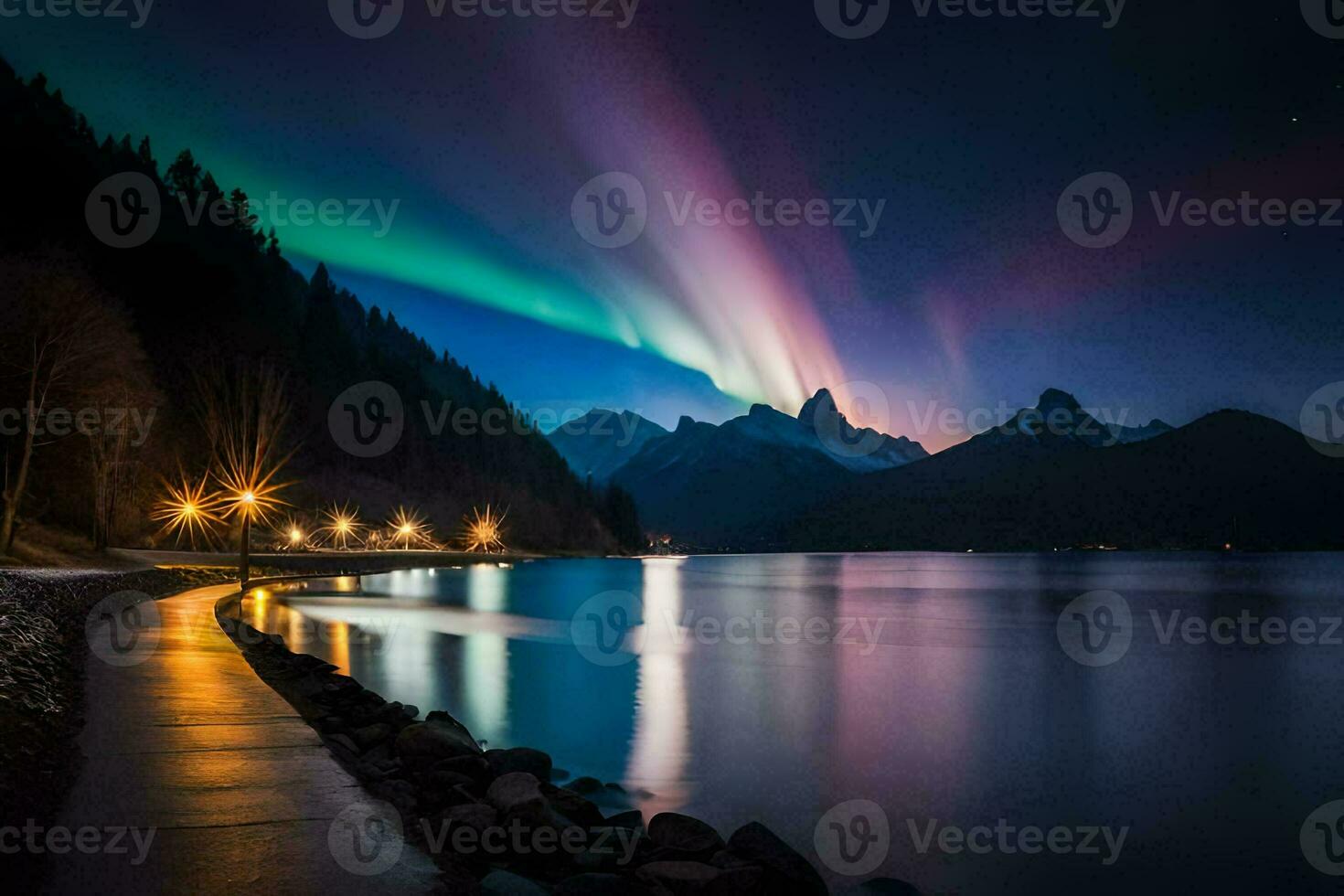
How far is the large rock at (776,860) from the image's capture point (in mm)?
8828

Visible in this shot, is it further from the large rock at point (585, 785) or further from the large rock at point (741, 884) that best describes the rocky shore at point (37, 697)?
the large rock at point (585, 785)

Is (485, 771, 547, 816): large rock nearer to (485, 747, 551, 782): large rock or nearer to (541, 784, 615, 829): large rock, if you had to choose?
(541, 784, 615, 829): large rock

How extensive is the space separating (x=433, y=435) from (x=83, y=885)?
173198mm

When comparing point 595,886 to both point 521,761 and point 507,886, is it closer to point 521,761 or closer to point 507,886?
point 507,886

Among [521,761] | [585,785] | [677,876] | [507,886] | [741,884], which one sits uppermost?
[507,886]

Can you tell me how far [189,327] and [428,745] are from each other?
4076 inches

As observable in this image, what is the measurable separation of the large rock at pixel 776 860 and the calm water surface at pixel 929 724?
235 cm

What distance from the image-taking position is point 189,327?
9881cm

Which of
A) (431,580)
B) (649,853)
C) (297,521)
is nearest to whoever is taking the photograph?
(649,853)

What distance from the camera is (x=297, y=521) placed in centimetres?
9569

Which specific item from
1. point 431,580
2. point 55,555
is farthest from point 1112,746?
point 431,580

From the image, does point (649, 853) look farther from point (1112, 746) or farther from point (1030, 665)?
point (1030, 665)

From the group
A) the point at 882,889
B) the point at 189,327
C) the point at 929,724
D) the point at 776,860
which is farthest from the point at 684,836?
the point at 189,327

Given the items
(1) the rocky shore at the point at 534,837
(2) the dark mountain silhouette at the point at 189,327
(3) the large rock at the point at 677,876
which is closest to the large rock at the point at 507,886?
(1) the rocky shore at the point at 534,837
